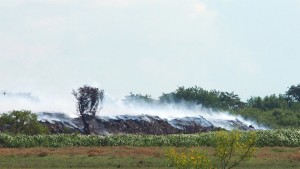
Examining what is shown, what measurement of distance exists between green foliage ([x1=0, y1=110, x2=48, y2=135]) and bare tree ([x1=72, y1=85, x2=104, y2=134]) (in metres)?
7.33

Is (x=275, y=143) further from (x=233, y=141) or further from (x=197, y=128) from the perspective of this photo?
(x=233, y=141)

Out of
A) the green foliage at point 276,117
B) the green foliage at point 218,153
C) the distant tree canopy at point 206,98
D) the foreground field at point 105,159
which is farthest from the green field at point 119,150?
the distant tree canopy at point 206,98

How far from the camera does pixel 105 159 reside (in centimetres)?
4544

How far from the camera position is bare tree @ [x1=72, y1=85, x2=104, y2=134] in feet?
247

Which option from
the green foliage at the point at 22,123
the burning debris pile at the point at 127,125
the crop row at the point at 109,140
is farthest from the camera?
the burning debris pile at the point at 127,125

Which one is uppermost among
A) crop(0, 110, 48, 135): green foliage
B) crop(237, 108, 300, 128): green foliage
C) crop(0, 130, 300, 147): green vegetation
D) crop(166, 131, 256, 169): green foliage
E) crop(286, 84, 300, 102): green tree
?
crop(286, 84, 300, 102): green tree

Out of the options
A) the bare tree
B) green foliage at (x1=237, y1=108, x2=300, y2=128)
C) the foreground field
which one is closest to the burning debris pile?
the bare tree

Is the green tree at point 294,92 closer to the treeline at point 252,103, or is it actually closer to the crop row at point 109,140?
the treeline at point 252,103

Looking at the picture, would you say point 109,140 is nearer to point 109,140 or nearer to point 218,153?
point 109,140

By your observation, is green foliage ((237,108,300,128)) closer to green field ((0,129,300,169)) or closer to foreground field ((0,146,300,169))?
green field ((0,129,300,169))

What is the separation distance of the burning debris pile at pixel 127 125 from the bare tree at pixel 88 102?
758 mm

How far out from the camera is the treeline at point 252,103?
313ft

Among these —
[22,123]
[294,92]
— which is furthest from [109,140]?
[294,92]

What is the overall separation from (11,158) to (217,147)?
17123 millimetres
